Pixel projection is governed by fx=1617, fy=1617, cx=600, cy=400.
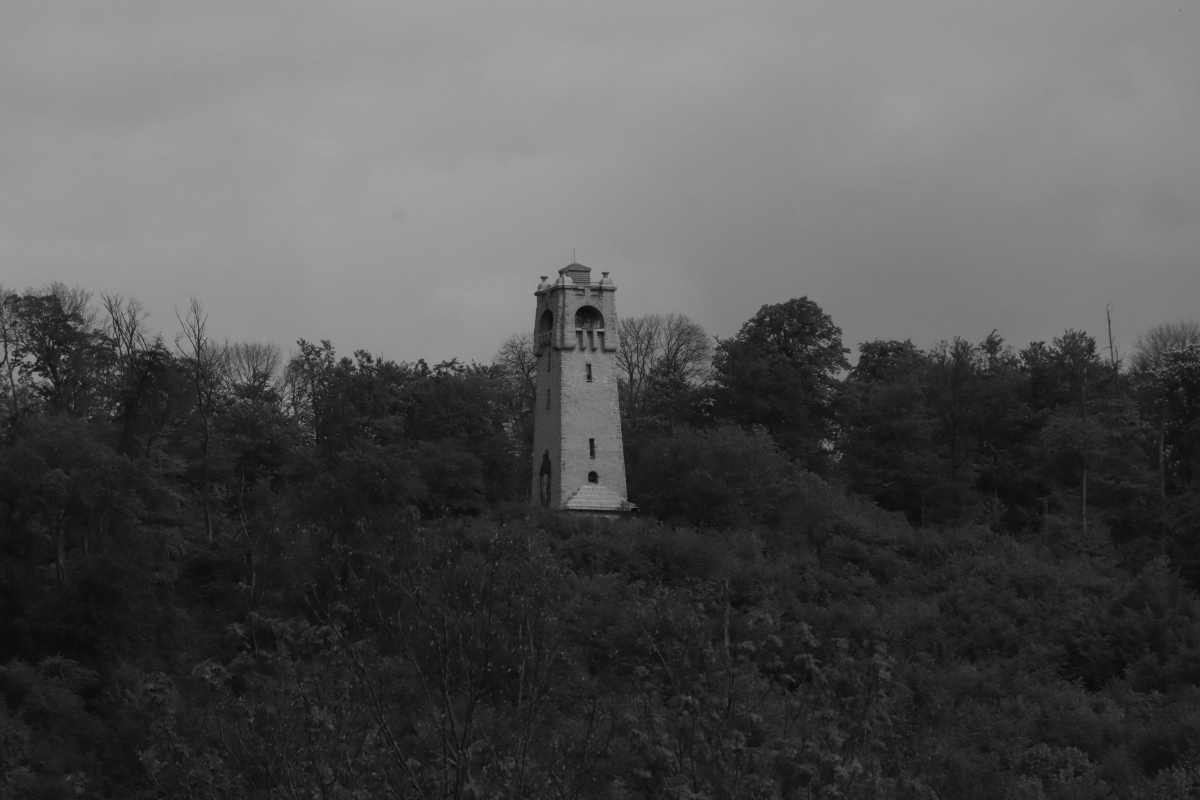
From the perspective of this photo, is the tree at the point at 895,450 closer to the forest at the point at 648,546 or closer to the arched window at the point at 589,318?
the forest at the point at 648,546

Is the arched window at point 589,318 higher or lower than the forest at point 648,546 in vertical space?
higher

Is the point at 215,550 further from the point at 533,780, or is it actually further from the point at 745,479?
the point at 533,780

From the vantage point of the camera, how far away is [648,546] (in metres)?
44.0

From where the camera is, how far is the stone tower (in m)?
47.3

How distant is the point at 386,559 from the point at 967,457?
29931mm

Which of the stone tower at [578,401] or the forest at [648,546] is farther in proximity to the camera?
the stone tower at [578,401]

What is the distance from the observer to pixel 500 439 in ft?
173

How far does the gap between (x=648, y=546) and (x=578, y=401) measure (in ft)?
19.3

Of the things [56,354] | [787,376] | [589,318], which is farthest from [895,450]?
[56,354]

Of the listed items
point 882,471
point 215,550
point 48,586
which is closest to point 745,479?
point 882,471

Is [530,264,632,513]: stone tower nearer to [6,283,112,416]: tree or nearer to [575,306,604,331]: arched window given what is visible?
[575,306,604,331]: arched window

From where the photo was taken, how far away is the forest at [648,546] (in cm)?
3003

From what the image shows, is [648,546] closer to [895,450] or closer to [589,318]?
[589,318]

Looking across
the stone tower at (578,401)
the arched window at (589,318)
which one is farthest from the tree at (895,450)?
the arched window at (589,318)
